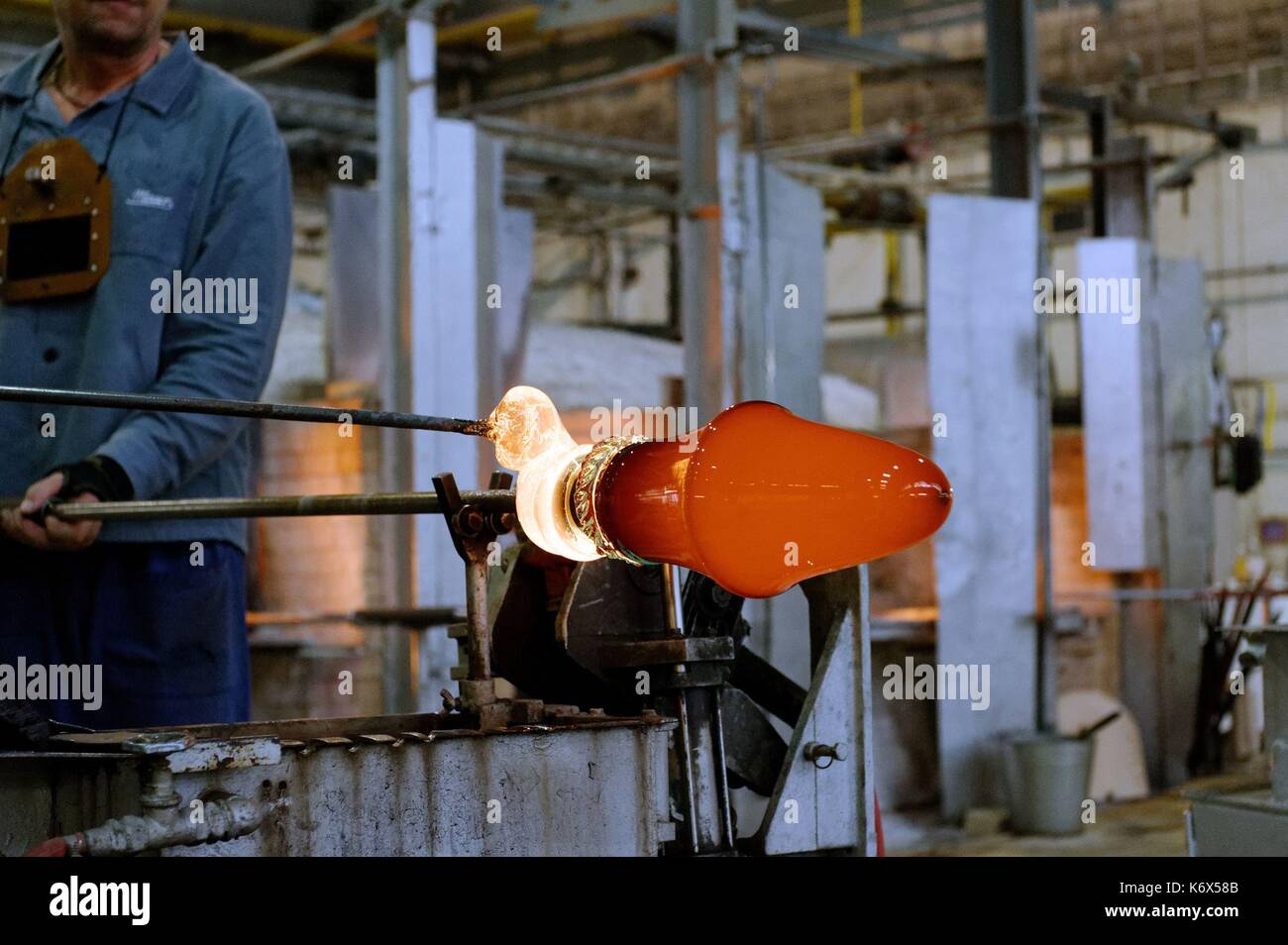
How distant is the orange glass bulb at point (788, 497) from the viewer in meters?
1.33

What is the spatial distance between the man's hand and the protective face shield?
0.58 metres

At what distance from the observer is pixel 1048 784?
717cm

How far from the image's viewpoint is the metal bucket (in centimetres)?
718

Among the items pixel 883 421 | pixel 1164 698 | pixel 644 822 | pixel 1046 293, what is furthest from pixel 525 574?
pixel 883 421

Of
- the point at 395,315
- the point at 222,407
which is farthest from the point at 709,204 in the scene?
the point at 222,407

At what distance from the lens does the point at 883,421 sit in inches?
402

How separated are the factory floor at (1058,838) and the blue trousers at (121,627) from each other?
4.28m

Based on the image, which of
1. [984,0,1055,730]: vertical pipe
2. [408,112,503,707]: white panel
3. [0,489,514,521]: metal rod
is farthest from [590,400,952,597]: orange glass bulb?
[984,0,1055,730]: vertical pipe
